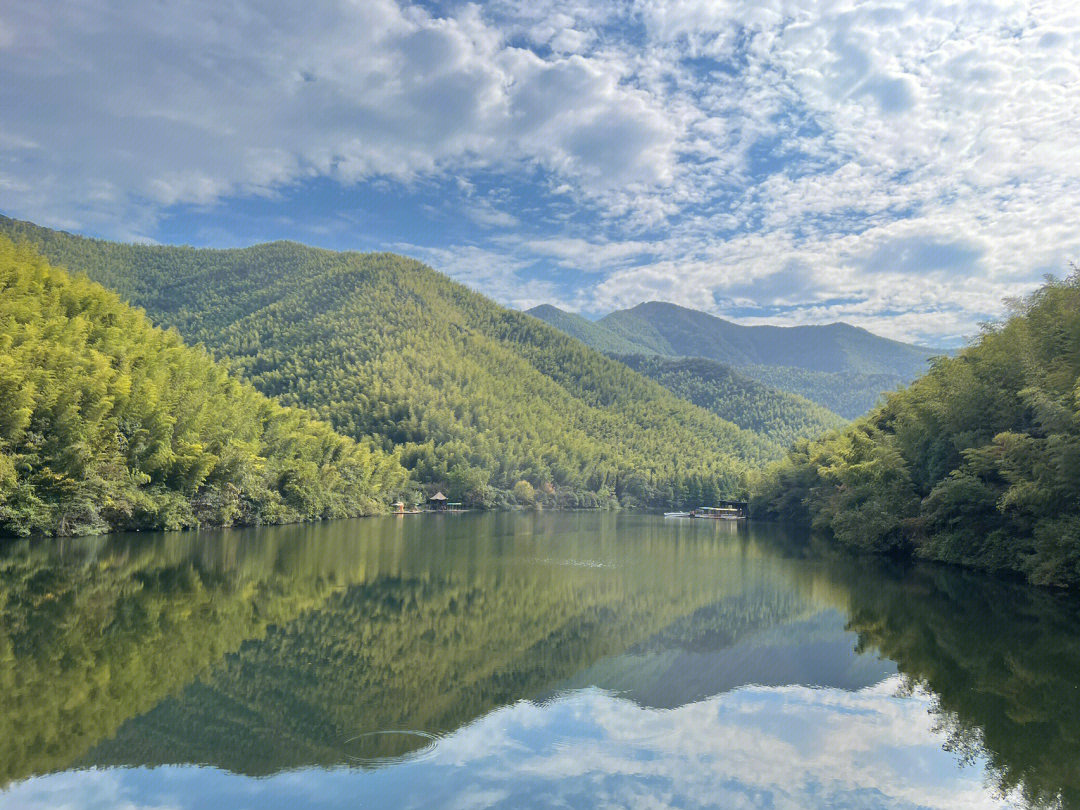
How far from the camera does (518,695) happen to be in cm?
1128

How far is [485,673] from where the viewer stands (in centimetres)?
1238

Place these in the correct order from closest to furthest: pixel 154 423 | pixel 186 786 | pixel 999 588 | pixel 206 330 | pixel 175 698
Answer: pixel 186 786 < pixel 175 698 < pixel 999 588 < pixel 154 423 < pixel 206 330

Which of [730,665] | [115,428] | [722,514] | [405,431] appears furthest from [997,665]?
[405,431]

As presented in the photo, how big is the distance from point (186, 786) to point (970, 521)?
29.4 m

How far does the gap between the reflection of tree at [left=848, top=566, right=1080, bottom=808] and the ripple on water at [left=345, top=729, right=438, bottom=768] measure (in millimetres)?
6383

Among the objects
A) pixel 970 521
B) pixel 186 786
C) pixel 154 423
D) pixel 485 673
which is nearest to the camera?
→ pixel 186 786

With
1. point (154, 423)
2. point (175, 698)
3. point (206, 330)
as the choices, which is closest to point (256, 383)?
point (206, 330)

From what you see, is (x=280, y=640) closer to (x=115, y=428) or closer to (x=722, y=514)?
(x=115, y=428)

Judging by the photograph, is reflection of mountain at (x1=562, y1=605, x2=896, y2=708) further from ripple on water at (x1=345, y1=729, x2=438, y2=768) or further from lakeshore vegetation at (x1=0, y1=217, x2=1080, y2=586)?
lakeshore vegetation at (x1=0, y1=217, x2=1080, y2=586)

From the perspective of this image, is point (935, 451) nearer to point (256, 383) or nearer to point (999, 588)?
point (999, 588)

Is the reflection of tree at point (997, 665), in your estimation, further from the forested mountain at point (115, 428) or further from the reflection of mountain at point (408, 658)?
the forested mountain at point (115, 428)

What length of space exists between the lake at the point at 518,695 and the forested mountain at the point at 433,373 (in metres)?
78.6

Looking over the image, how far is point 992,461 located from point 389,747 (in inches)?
972

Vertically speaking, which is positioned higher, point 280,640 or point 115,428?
point 115,428
